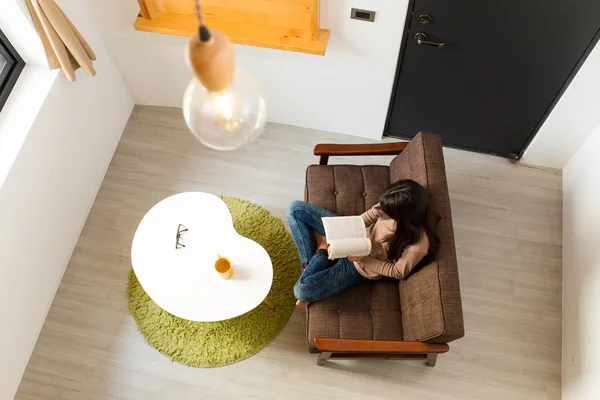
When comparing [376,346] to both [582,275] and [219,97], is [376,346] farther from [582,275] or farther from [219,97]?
[219,97]

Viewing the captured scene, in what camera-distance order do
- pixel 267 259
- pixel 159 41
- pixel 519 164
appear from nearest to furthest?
1. pixel 267 259
2. pixel 159 41
3. pixel 519 164

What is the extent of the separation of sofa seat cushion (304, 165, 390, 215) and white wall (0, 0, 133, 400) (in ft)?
5.01

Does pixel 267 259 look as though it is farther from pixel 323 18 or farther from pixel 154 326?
pixel 323 18

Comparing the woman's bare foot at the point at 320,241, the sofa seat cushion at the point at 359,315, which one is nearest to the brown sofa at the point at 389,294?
the sofa seat cushion at the point at 359,315

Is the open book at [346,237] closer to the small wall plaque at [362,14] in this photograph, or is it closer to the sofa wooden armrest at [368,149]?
the sofa wooden armrest at [368,149]

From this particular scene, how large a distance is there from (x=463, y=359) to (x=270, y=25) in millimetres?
2318

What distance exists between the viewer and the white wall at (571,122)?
299cm

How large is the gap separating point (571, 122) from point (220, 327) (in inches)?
101

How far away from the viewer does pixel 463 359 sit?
312cm

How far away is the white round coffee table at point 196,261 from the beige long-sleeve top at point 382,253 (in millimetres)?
557

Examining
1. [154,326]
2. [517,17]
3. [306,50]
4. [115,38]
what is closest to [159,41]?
[115,38]

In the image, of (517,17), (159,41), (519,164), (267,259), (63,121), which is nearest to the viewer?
(517,17)

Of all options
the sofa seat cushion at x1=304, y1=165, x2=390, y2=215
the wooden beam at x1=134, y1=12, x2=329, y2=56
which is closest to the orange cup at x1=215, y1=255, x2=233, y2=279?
the sofa seat cushion at x1=304, y1=165, x2=390, y2=215

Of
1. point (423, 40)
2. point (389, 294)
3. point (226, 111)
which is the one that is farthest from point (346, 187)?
point (226, 111)
